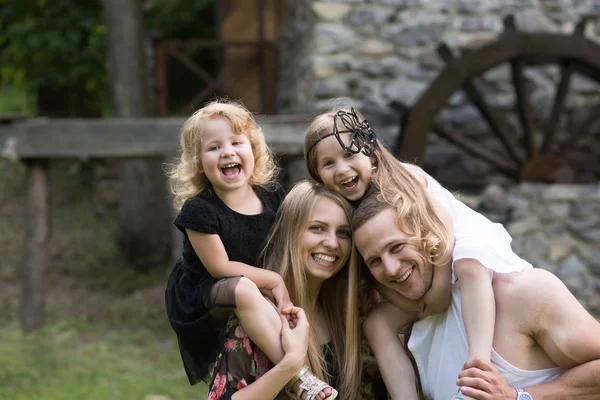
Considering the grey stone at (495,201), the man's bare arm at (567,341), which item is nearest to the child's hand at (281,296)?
the man's bare arm at (567,341)

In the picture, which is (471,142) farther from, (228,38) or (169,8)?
(169,8)

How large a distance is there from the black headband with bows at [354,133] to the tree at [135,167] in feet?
20.6

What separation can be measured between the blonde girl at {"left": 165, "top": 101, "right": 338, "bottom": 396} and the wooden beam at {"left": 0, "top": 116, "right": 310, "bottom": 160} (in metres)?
3.72

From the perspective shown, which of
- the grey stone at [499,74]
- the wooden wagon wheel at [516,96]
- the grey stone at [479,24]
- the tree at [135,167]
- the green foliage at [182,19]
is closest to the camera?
the wooden wagon wheel at [516,96]

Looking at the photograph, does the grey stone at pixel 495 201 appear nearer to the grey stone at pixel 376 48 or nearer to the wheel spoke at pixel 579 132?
the wheel spoke at pixel 579 132

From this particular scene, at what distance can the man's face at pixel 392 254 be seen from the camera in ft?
8.18

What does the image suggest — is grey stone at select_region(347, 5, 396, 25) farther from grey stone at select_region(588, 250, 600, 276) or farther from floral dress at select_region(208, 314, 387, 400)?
floral dress at select_region(208, 314, 387, 400)

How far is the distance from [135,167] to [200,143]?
6.72m

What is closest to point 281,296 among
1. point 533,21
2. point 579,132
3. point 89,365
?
point 89,365

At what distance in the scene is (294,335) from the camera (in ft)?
8.34

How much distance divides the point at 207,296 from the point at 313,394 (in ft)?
1.46

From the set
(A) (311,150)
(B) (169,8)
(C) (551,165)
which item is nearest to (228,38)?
(B) (169,8)

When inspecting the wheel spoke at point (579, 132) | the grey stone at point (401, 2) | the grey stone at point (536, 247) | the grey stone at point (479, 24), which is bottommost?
the grey stone at point (536, 247)

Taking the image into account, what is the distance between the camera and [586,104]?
820 centimetres
